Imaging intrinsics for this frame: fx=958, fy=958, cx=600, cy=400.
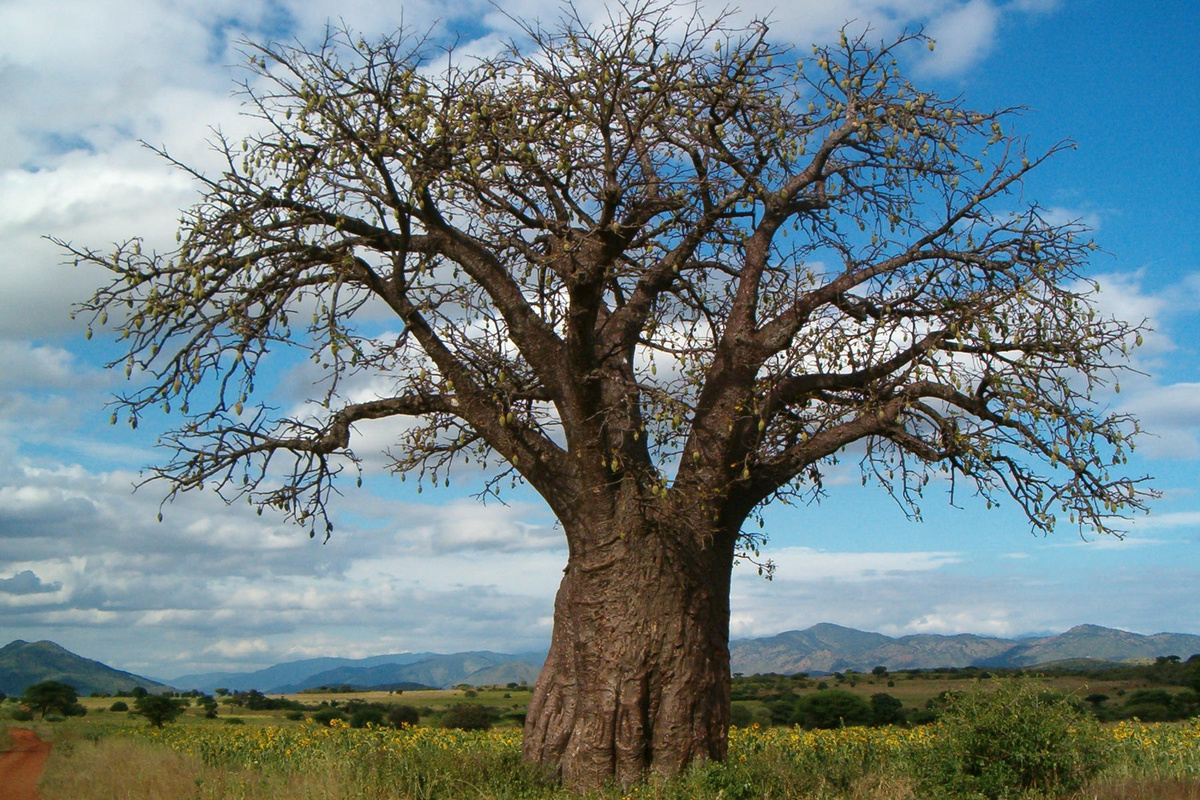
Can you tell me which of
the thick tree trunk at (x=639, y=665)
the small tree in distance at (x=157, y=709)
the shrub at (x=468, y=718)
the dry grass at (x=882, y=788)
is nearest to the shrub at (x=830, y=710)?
the shrub at (x=468, y=718)

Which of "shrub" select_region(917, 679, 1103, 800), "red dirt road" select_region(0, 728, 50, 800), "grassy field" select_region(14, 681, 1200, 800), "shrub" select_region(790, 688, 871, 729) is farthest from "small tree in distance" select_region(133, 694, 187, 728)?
"shrub" select_region(917, 679, 1103, 800)

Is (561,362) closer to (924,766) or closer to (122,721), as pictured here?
(924,766)

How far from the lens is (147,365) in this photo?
30.8 ft

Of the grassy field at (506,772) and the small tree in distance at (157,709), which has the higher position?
the grassy field at (506,772)

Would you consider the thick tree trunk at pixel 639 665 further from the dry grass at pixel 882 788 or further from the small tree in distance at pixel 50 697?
the small tree in distance at pixel 50 697

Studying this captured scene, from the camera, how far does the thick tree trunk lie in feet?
31.2

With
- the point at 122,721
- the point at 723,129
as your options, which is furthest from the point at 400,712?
the point at 723,129

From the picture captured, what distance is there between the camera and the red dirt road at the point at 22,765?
1001 centimetres

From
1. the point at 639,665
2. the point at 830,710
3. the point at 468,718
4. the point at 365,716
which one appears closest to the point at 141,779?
the point at 639,665

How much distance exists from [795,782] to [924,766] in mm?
1342

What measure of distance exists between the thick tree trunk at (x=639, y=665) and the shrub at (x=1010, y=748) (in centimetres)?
Answer: 225

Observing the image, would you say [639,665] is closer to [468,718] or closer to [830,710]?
[468,718]

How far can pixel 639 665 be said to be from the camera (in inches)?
376

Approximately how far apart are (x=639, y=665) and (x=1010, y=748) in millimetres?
3693
